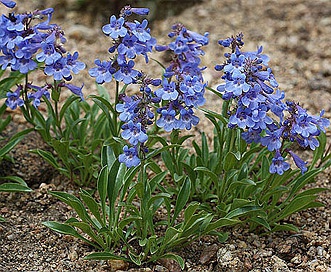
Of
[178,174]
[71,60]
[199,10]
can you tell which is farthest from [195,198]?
[199,10]

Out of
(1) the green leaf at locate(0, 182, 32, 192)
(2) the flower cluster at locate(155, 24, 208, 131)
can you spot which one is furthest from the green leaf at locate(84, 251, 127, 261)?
(2) the flower cluster at locate(155, 24, 208, 131)

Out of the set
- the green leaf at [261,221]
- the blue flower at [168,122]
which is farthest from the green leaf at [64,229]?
the green leaf at [261,221]

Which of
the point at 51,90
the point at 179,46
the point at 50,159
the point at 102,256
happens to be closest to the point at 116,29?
the point at 179,46

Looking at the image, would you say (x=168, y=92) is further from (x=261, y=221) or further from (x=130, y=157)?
(x=261, y=221)

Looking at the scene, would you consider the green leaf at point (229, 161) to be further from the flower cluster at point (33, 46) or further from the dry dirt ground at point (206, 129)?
the flower cluster at point (33, 46)

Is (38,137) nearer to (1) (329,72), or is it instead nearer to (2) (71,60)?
(2) (71,60)

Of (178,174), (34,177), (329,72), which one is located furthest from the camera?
(329,72)
